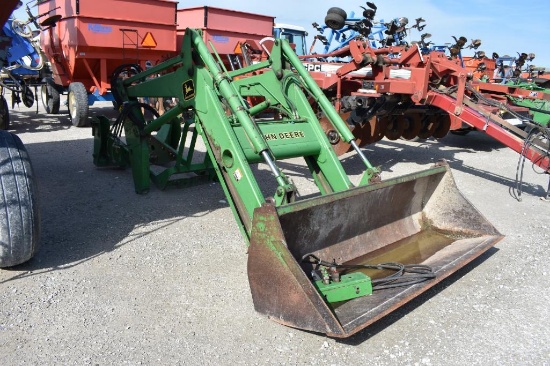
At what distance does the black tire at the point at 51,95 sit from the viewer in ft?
36.0

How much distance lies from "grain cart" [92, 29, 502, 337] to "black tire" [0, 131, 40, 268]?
4.49ft

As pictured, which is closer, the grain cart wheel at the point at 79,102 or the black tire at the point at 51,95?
the grain cart wheel at the point at 79,102

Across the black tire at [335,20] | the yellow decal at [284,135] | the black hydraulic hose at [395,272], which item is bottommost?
the black hydraulic hose at [395,272]

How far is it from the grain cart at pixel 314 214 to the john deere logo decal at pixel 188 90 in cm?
1

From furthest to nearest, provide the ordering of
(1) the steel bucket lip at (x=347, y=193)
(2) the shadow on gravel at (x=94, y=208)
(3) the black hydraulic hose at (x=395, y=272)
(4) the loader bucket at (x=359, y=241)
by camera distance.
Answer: (2) the shadow on gravel at (x=94, y=208) < (3) the black hydraulic hose at (x=395, y=272) < (1) the steel bucket lip at (x=347, y=193) < (4) the loader bucket at (x=359, y=241)

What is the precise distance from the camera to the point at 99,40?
368 inches

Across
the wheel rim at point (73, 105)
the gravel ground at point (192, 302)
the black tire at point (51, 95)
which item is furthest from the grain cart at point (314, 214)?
the black tire at point (51, 95)

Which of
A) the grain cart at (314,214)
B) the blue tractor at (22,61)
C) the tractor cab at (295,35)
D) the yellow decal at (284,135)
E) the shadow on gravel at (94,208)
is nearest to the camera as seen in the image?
the grain cart at (314,214)

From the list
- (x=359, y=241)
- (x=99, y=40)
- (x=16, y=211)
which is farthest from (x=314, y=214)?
(x=99, y=40)

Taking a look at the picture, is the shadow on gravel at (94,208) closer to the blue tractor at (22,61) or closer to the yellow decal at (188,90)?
the yellow decal at (188,90)

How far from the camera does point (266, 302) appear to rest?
2951mm

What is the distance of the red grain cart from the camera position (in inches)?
364

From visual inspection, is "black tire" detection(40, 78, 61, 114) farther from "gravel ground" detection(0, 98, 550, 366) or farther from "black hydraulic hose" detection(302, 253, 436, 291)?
"black hydraulic hose" detection(302, 253, 436, 291)

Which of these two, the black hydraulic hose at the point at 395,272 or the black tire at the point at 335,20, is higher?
the black tire at the point at 335,20
